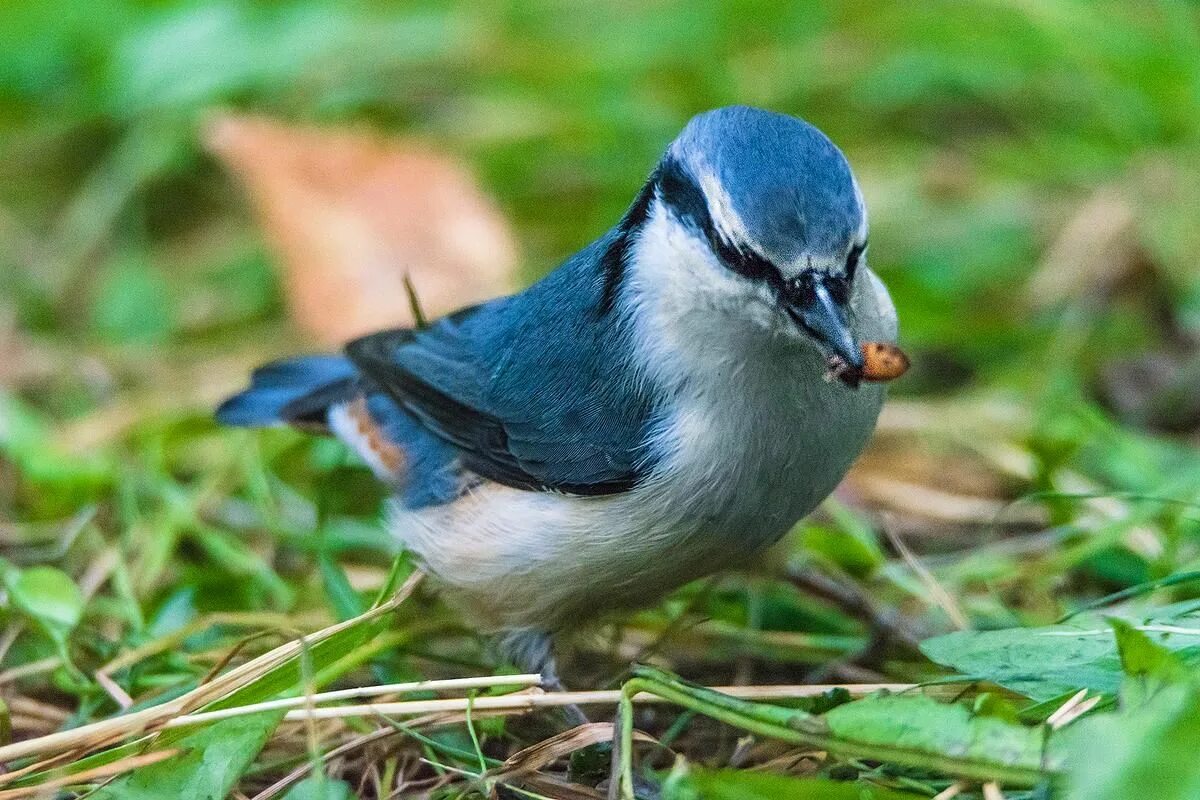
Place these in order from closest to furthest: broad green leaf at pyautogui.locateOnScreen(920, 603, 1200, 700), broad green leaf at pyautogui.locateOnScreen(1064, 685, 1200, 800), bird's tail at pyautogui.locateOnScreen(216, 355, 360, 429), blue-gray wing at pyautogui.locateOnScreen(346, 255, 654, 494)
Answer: broad green leaf at pyautogui.locateOnScreen(1064, 685, 1200, 800), broad green leaf at pyautogui.locateOnScreen(920, 603, 1200, 700), blue-gray wing at pyautogui.locateOnScreen(346, 255, 654, 494), bird's tail at pyautogui.locateOnScreen(216, 355, 360, 429)

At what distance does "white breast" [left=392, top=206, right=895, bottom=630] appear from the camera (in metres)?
2.22

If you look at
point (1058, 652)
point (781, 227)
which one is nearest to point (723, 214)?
point (781, 227)

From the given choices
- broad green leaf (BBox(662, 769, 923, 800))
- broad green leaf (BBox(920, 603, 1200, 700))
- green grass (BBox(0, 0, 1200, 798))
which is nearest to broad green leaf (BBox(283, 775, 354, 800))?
green grass (BBox(0, 0, 1200, 798))

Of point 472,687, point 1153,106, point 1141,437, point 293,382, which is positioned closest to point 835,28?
point 1153,106

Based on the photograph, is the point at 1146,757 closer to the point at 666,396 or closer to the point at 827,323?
the point at 827,323

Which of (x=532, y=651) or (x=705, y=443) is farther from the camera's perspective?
(x=532, y=651)

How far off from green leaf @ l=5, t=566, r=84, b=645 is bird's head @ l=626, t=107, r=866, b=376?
133 cm

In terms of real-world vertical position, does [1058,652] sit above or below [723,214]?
below

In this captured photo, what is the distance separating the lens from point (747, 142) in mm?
2131

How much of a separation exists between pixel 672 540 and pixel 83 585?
4.46 ft

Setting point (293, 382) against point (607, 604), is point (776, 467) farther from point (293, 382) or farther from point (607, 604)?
point (293, 382)

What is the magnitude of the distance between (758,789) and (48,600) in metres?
1.50

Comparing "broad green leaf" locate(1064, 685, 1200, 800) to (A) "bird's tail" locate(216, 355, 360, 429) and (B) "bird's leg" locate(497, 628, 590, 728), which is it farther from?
(A) "bird's tail" locate(216, 355, 360, 429)

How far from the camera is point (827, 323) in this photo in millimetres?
2014
